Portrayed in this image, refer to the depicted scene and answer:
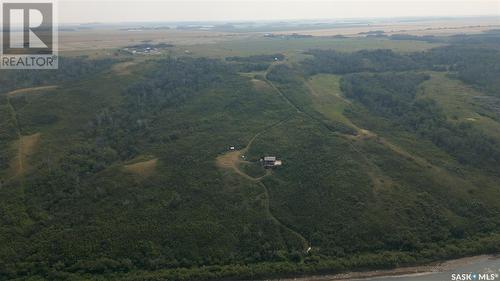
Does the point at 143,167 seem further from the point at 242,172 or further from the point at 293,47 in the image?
the point at 293,47

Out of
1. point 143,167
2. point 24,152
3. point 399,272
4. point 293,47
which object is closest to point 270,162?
point 143,167

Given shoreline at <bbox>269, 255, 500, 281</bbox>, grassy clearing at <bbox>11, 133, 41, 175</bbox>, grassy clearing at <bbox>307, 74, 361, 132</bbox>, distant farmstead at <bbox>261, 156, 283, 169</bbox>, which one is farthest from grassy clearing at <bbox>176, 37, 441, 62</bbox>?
shoreline at <bbox>269, 255, 500, 281</bbox>

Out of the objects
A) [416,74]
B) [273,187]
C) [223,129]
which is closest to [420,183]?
[273,187]

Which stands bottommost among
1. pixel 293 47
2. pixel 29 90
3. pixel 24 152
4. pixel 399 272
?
pixel 399 272

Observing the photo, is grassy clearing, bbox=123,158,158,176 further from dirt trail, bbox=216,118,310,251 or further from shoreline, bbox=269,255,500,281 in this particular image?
shoreline, bbox=269,255,500,281

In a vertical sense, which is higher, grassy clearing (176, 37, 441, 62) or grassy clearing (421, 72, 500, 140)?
grassy clearing (176, 37, 441, 62)

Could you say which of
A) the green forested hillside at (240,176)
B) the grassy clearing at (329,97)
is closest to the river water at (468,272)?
the green forested hillside at (240,176)

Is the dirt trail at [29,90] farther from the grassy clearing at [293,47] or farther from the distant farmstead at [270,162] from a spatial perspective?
the distant farmstead at [270,162]

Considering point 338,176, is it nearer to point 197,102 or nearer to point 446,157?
point 446,157
